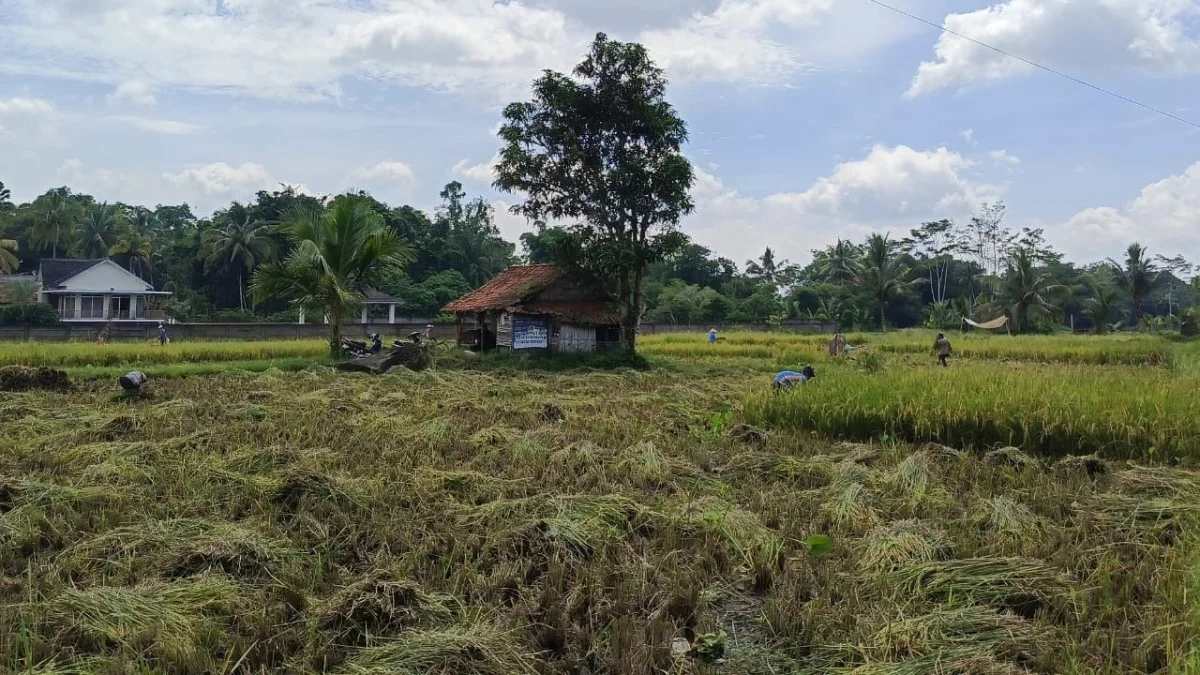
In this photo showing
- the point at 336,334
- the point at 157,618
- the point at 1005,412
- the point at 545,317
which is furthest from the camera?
the point at 545,317

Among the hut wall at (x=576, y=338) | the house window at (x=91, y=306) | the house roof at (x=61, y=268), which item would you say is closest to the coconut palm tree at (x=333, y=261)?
the hut wall at (x=576, y=338)

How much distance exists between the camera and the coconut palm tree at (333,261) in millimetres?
15508

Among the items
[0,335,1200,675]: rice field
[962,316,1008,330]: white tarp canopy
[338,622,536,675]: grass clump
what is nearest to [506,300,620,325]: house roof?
[0,335,1200,675]: rice field

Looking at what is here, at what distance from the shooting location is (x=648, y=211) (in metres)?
17.2

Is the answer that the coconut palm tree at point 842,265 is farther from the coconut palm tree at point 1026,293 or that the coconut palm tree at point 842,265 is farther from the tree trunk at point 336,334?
the tree trunk at point 336,334

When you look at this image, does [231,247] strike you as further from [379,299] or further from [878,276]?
[878,276]

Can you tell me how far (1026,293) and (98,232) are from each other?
53.9 metres

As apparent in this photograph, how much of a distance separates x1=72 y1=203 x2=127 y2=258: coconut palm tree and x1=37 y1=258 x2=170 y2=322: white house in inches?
441

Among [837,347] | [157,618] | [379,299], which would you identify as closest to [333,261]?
[837,347]

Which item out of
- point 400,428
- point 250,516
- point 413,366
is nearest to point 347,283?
point 413,366

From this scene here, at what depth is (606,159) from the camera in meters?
17.5

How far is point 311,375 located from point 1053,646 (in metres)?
12.3

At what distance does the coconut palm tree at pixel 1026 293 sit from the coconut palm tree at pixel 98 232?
170ft

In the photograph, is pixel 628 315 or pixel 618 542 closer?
pixel 618 542
